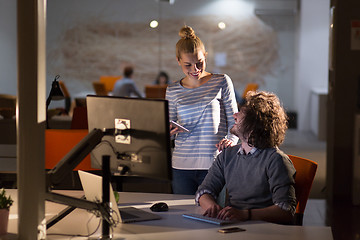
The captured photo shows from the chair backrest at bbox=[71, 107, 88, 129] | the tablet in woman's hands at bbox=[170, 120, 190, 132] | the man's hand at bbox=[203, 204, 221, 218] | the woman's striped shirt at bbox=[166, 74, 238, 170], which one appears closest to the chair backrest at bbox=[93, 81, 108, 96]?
the chair backrest at bbox=[71, 107, 88, 129]

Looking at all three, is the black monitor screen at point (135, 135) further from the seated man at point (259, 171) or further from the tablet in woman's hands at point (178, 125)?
the tablet in woman's hands at point (178, 125)

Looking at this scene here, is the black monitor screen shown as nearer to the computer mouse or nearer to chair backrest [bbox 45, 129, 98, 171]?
the computer mouse

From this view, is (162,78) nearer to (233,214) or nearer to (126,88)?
(126,88)

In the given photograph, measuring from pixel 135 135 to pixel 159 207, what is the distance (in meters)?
0.49

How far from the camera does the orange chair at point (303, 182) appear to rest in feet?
8.79

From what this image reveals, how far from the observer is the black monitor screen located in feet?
6.98

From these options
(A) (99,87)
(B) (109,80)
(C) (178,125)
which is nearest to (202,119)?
(C) (178,125)

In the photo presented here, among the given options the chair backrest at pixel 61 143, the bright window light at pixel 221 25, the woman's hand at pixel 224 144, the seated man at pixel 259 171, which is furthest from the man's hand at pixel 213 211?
the bright window light at pixel 221 25

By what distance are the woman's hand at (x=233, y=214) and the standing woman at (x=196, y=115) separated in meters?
0.77

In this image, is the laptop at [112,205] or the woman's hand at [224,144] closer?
the laptop at [112,205]

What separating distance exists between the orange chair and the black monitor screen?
83cm

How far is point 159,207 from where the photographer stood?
8.33ft

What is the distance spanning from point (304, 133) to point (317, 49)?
163 cm

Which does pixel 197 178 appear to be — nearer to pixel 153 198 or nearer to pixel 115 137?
pixel 153 198
